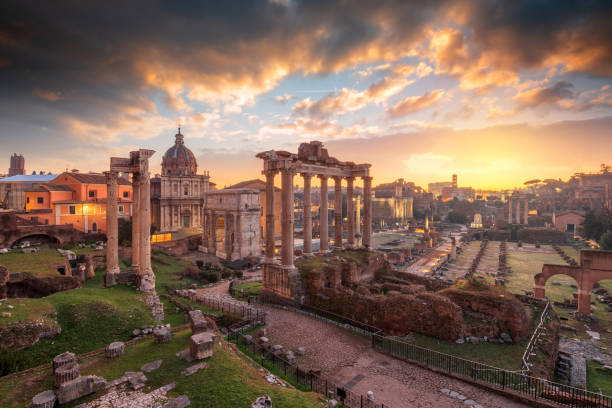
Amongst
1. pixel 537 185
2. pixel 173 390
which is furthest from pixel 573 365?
pixel 537 185

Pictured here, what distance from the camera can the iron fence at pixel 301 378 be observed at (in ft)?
29.7

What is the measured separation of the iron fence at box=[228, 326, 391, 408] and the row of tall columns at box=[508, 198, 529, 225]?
345ft

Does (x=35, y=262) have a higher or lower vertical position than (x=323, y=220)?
lower

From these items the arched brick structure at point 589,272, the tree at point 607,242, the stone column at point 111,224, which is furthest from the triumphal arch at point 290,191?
the tree at point 607,242

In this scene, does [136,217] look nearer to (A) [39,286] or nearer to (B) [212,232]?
(A) [39,286]

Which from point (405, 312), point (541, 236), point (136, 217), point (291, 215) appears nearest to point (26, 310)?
point (136, 217)

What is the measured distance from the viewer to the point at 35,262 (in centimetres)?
1933

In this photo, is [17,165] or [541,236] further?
[17,165]

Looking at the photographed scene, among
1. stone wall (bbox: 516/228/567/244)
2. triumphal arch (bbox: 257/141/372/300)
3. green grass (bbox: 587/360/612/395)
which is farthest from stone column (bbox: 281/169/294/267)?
stone wall (bbox: 516/228/567/244)

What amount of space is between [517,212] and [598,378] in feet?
317

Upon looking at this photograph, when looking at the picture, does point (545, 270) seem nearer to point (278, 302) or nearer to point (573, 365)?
point (573, 365)

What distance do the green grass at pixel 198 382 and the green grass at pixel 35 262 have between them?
1165 cm

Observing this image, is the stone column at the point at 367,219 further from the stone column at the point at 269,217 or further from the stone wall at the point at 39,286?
the stone wall at the point at 39,286

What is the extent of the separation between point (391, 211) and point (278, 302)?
357 ft
